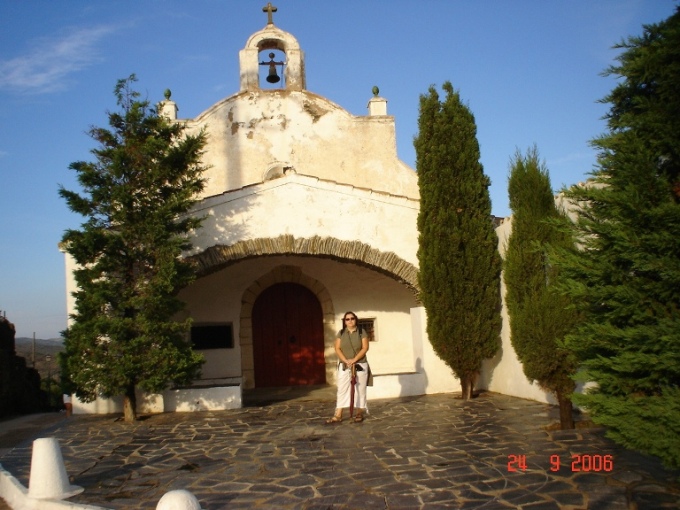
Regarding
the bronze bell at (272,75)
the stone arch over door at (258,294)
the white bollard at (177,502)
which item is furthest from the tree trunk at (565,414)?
the bronze bell at (272,75)

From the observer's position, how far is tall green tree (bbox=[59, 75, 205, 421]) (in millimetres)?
9219

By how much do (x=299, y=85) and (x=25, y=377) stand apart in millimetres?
11888

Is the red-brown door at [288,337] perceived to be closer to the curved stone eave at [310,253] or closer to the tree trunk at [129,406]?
the curved stone eave at [310,253]

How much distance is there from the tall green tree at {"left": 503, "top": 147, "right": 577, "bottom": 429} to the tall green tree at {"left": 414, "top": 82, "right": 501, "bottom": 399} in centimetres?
191

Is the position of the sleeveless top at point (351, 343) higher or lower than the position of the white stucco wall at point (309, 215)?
lower

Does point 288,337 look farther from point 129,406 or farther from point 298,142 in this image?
point 129,406

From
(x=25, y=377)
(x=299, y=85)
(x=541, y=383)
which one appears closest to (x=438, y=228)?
(x=541, y=383)

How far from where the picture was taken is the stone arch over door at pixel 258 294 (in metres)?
13.2

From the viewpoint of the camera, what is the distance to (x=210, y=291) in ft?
42.5

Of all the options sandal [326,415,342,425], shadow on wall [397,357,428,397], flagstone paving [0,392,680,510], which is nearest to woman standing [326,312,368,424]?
sandal [326,415,342,425]

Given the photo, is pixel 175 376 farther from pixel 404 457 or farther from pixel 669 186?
pixel 669 186

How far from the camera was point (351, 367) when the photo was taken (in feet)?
27.7

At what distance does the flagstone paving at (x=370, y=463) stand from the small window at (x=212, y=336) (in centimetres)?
359
